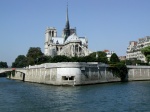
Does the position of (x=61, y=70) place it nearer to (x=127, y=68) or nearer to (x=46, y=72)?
(x=46, y=72)

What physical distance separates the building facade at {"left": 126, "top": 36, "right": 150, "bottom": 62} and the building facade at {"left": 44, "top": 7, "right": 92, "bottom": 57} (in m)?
20.5

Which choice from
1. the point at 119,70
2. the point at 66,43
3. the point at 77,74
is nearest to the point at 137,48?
the point at 66,43

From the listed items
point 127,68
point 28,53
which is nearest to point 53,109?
point 127,68

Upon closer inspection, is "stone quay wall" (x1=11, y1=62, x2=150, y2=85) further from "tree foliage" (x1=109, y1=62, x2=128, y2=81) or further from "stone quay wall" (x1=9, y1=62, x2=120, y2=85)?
"tree foliage" (x1=109, y1=62, x2=128, y2=81)

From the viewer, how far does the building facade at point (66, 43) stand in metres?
101

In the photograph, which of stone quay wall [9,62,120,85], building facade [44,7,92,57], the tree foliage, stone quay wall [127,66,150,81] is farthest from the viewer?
building facade [44,7,92,57]

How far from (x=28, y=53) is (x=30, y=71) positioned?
3642cm

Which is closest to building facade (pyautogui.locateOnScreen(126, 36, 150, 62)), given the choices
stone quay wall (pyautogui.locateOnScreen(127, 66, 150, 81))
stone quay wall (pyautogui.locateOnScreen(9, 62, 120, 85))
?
stone quay wall (pyautogui.locateOnScreen(127, 66, 150, 81))

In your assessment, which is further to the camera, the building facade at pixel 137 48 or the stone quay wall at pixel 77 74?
the building facade at pixel 137 48

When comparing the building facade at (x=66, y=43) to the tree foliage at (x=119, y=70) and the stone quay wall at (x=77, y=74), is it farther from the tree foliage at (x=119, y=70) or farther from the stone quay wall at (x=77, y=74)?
the tree foliage at (x=119, y=70)

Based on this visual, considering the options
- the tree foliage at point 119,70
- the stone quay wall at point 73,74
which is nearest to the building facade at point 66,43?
the tree foliage at point 119,70

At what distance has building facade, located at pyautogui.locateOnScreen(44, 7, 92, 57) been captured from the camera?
10056 centimetres

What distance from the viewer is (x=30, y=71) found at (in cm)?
7244

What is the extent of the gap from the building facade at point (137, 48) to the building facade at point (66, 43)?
20.5 meters
